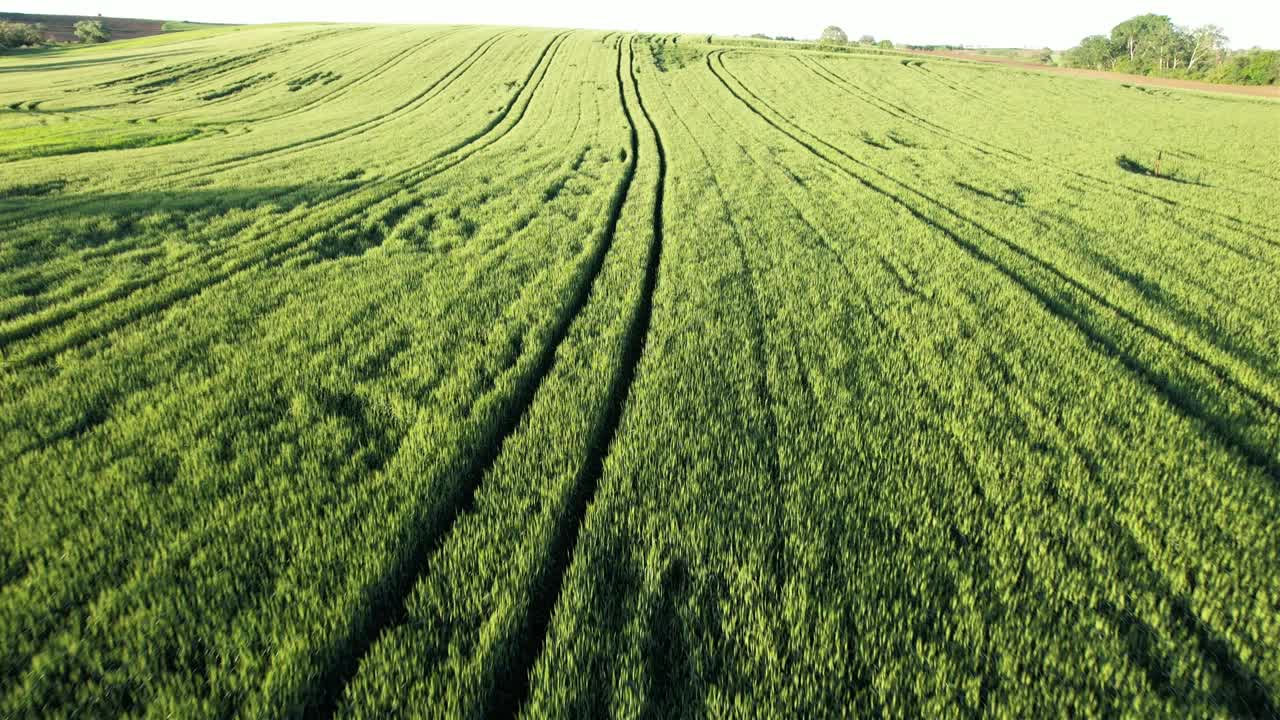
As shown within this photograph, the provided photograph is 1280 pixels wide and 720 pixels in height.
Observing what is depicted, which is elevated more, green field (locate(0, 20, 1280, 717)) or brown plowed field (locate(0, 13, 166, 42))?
brown plowed field (locate(0, 13, 166, 42))

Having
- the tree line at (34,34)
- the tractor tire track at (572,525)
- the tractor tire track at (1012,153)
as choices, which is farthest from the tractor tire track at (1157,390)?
the tree line at (34,34)

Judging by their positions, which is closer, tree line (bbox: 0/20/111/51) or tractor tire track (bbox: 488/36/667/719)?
tractor tire track (bbox: 488/36/667/719)

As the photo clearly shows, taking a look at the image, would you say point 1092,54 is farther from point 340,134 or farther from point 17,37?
point 17,37

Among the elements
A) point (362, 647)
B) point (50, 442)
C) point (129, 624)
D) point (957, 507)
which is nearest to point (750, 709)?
point (362, 647)

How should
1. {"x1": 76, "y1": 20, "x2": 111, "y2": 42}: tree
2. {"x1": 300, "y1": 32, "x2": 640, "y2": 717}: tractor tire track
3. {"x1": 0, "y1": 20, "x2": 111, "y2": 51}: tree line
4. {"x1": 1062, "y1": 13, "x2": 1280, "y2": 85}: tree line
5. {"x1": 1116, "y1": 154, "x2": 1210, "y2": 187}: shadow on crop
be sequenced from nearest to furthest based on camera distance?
{"x1": 300, "y1": 32, "x2": 640, "y2": 717}: tractor tire track, {"x1": 1116, "y1": 154, "x2": 1210, "y2": 187}: shadow on crop, {"x1": 0, "y1": 20, "x2": 111, "y2": 51}: tree line, {"x1": 76, "y1": 20, "x2": 111, "y2": 42}: tree, {"x1": 1062, "y1": 13, "x2": 1280, "y2": 85}: tree line

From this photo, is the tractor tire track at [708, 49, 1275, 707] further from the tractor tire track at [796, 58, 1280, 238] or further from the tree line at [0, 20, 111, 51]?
the tree line at [0, 20, 111, 51]

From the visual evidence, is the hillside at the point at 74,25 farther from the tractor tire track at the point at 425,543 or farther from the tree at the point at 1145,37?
the tree at the point at 1145,37

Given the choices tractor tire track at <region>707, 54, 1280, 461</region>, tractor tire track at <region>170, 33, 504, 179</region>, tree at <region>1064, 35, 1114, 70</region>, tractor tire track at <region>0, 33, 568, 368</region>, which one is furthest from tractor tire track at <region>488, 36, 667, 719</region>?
tree at <region>1064, 35, 1114, 70</region>
